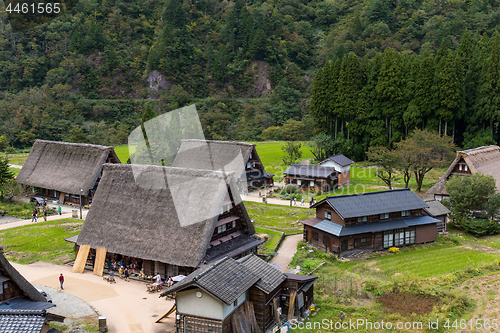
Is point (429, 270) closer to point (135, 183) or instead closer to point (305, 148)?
point (135, 183)

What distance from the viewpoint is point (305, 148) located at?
68750 mm

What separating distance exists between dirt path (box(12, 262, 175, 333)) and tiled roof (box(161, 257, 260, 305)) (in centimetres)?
266

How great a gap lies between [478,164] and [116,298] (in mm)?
31004

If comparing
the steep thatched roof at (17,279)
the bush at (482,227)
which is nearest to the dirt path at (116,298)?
the steep thatched roof at (17,279)

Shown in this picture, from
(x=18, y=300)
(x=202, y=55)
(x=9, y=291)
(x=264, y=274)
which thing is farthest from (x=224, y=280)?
(x=202, y=55)

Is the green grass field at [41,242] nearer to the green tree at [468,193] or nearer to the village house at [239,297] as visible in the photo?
the village house at [239,297]

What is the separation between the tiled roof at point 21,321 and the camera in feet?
43.9

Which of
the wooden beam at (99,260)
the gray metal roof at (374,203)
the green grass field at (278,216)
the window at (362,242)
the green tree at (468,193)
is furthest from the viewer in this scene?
the green grass field at (278,216)

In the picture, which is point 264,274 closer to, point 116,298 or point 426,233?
point 116,298

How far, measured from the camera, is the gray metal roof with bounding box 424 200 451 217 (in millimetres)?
30708

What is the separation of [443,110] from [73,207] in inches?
1677

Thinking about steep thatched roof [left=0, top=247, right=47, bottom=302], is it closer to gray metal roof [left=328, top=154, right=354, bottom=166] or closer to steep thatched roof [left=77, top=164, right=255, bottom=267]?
steep thatched roof [left=77, top=164, right=255, bottom=267]

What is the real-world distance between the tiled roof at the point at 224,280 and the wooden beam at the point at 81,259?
9780mm

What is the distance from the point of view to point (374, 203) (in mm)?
28484
